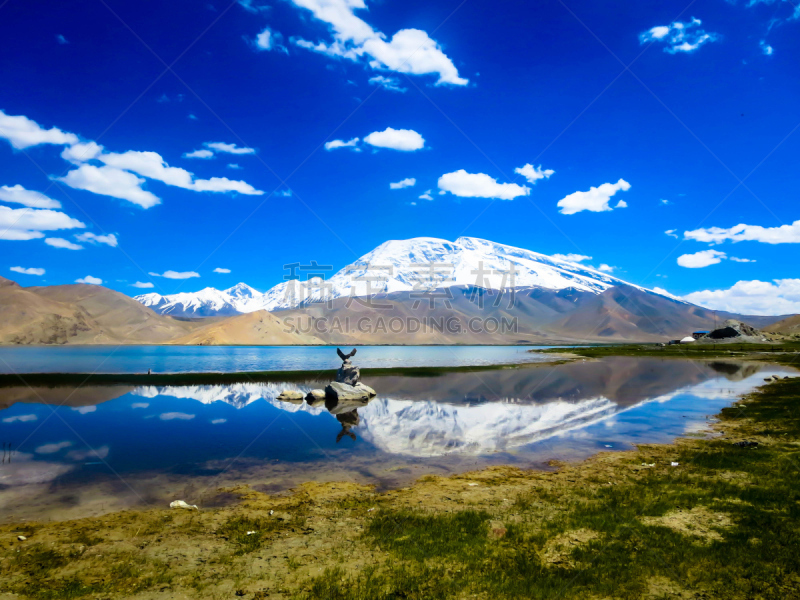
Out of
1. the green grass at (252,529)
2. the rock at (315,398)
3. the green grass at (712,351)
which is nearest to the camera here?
the green grass at (252,529)

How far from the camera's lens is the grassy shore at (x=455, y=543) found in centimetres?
802

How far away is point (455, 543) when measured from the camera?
9.91 metres

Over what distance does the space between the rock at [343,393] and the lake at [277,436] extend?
129 cm

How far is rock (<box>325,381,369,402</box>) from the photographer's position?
1473 inches

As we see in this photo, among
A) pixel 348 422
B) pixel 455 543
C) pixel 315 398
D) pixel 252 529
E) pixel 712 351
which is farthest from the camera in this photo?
pixel 712 351

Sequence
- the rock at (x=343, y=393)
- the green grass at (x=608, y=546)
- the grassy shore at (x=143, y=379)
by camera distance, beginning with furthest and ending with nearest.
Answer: the grassy shore at (x=143, y=379), the rock at (x=343, y=393), the green grass at (x=608, y=546)

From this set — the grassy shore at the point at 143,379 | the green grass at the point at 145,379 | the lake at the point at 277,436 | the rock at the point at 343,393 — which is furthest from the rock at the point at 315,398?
the green grass at the point at 145,379

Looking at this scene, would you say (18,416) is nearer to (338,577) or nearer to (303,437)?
(303,437)

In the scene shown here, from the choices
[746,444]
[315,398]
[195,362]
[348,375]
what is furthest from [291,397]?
[195,362]

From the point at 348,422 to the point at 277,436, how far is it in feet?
17.7

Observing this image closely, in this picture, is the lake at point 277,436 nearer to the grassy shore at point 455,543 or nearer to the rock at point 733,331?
the grassy shore at point 455,543

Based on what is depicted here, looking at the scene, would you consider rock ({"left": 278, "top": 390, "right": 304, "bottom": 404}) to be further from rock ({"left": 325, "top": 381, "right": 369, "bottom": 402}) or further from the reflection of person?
the reflection of person

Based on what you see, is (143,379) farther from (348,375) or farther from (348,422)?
(348,422)

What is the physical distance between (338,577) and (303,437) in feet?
52.7
